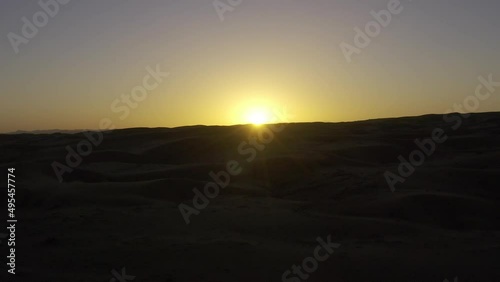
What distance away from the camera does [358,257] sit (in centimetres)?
346

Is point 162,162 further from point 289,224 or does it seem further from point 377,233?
point 377,233

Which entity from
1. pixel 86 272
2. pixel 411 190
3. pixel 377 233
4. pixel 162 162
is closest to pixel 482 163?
pixel 411 190

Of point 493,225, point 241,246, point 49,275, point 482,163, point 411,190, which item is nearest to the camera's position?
point 49,275

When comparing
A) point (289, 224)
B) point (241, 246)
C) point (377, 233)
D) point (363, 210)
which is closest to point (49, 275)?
point (241, 246)

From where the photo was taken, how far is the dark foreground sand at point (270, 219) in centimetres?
325

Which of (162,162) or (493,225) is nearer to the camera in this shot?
(493,225)

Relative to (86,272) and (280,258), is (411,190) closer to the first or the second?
(280,258)

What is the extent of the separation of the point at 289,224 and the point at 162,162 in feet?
15.9

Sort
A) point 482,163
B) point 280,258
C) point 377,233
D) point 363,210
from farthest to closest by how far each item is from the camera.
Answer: point 482,163 < point 363,210 < point 377,233 < point 280,258

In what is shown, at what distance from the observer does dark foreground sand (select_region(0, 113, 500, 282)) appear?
10.7 ft

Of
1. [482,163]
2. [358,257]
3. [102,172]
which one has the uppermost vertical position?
[102,172]

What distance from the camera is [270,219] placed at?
14.8ft

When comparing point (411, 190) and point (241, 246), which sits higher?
point (411, 190)

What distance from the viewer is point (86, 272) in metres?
3.14
